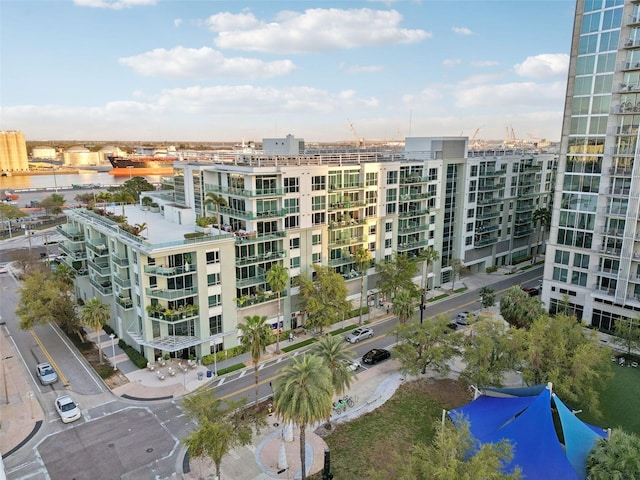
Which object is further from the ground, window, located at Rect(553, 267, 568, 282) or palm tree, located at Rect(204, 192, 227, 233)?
palm tree, located at Rect(204, 192, 227, 233)

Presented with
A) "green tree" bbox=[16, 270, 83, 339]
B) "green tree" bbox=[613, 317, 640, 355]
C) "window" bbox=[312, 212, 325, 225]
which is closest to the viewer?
"green tree" bbox=[613, 317, 640, 355]

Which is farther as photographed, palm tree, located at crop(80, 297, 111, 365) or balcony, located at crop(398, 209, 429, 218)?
balcony, located at crop(398, 209, 429, 218)

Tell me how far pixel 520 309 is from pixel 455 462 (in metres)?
29.3

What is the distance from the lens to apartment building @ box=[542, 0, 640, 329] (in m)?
51.2

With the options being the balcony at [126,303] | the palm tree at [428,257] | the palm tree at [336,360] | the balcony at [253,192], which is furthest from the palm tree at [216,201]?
the palm tree at [428,257]

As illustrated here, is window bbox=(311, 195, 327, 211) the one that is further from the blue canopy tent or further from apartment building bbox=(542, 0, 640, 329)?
apartment building bbox=(542, 0, 640, 329)

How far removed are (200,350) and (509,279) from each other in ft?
180

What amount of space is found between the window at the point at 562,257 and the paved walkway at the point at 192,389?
1096 inches

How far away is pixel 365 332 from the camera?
5519 centimetres

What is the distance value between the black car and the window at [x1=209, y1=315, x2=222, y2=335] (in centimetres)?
1635

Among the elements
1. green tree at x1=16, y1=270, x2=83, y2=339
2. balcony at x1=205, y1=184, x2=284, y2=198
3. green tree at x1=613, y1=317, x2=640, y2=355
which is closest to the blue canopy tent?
green tree at x1=613, y1=317, x2=640, y2=355

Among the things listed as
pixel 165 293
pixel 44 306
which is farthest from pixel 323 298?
pixel 44 306

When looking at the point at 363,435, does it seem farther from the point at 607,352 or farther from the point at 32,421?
the point at 32,421

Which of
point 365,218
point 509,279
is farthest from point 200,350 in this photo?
point 509,279
